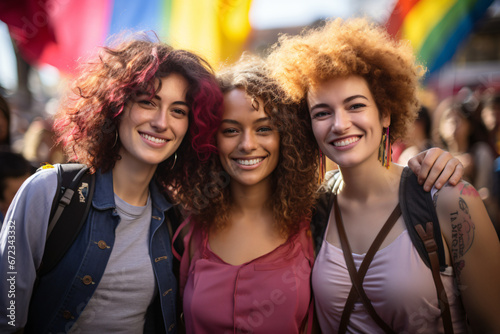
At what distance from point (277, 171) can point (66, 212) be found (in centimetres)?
144

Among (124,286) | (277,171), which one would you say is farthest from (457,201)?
(124,286)

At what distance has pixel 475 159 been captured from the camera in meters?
4.48

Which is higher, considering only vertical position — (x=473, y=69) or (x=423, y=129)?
(x=473, y=69)

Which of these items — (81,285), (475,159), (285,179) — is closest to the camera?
(81,285)

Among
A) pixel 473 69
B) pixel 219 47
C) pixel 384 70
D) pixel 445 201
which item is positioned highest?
pixel 473 69

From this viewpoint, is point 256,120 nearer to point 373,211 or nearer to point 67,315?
point 373,211

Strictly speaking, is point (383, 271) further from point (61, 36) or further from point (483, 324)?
point (61, 36)

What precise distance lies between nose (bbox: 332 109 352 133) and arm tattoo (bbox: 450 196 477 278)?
2.40 ft

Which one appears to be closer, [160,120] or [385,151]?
[160,120]

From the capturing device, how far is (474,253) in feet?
5.98

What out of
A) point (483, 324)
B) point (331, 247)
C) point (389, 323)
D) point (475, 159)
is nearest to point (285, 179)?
point (331, 247)

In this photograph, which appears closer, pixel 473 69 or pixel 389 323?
pixel 389 323

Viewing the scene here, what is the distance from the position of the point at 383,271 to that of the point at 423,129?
3.71 m

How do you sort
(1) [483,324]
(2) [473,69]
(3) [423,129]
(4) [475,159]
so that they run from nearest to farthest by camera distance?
(1) [483,324] < (4) [475,159] < (3) [423,129] < (2) [473,69]
